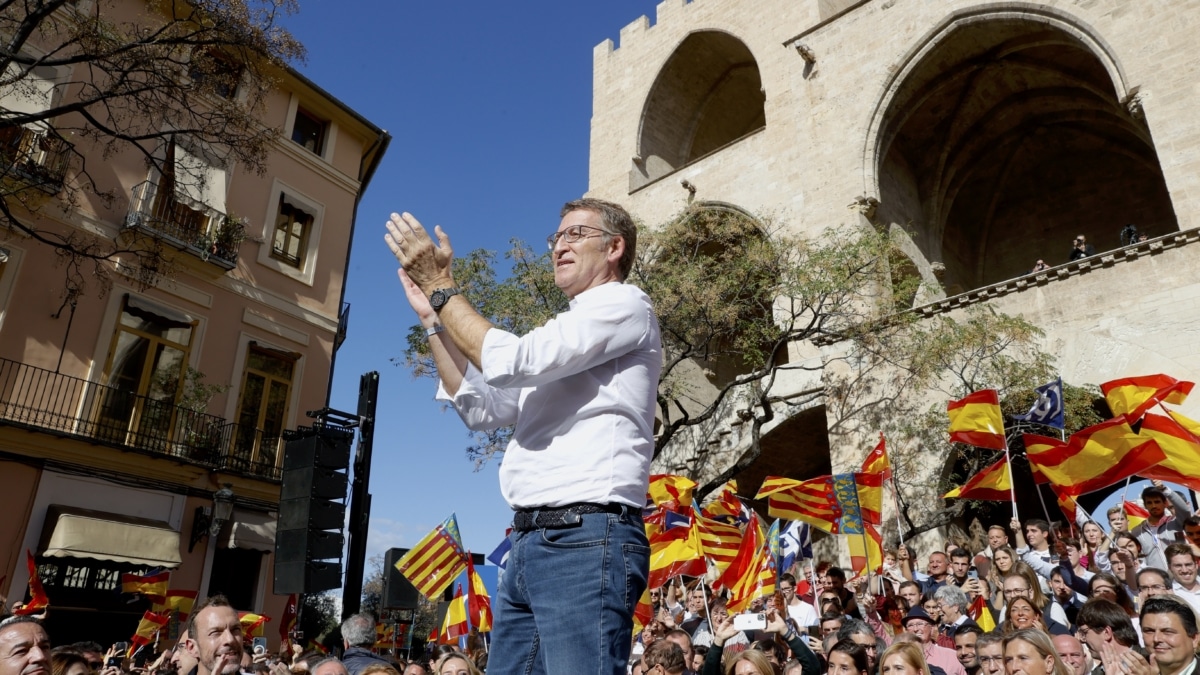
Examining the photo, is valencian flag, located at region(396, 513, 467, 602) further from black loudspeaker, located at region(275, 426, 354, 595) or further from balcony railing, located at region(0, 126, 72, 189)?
balcony railing, located at region(0, 126, 72, 189)

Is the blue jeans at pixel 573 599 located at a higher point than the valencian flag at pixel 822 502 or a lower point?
lower

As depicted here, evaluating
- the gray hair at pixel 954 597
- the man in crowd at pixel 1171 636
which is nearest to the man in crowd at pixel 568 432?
the man in crowd at pixel 1171 636

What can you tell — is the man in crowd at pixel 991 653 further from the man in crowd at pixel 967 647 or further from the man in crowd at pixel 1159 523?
the man in crowd at pixel 1159 523

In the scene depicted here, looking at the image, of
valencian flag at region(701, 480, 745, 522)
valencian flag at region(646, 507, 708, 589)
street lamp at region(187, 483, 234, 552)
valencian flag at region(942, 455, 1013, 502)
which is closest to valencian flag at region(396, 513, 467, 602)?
valencian flag at region(646, 507, 708, 589)

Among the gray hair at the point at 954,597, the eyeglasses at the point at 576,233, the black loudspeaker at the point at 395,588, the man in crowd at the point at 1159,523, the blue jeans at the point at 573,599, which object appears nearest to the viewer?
the blue jeans at the point at 573,599

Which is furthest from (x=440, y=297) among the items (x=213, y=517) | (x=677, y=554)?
(x=213, y=517)

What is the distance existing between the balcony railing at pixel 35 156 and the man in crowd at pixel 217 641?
10909mm

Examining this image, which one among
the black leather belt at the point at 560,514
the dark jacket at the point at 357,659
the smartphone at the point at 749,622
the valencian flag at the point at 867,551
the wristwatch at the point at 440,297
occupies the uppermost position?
the valencian flag at the point at 867,551

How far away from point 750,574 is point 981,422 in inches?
169

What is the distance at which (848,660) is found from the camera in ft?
17.8

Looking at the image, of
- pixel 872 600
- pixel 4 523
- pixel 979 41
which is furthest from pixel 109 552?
pixel 979 41

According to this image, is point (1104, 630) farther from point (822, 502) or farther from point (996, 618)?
point (822, 502)

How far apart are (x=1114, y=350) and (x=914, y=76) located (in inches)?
324

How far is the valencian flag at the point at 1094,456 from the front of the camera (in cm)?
945
